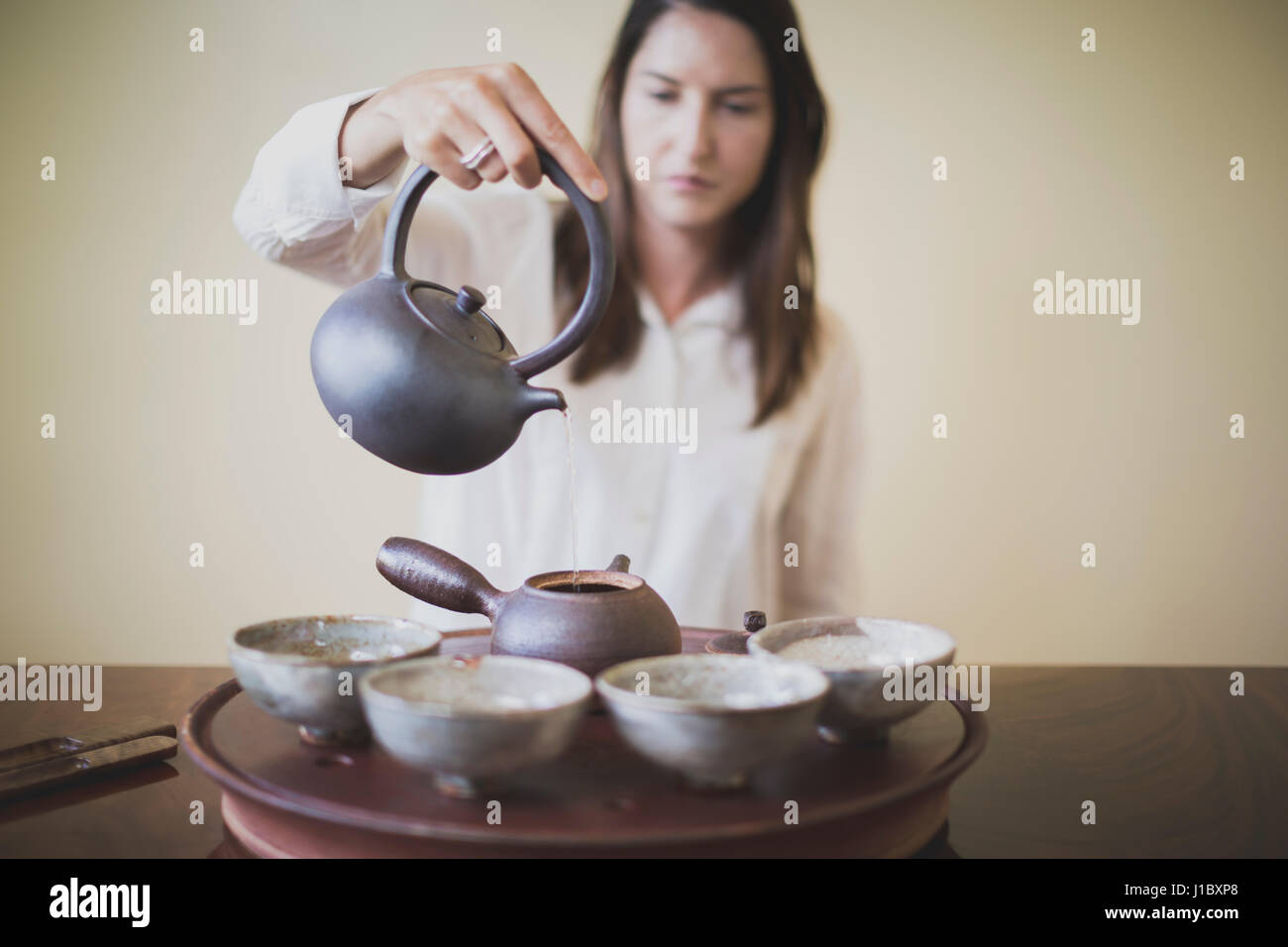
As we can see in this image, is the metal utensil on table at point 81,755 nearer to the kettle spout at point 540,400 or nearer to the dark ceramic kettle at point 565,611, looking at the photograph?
the dark ceramic kettle at point 565,611

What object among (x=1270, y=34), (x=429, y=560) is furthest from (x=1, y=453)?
(x=1270, y=34)

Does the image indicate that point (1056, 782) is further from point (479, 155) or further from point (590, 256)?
point (479, 155)

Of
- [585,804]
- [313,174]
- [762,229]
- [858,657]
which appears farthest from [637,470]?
[585,804]

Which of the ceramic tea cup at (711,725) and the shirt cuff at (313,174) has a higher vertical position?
the shirt cuff at (313,174)

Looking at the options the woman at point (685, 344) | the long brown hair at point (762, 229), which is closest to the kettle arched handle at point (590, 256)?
the woman at point (685, 344)

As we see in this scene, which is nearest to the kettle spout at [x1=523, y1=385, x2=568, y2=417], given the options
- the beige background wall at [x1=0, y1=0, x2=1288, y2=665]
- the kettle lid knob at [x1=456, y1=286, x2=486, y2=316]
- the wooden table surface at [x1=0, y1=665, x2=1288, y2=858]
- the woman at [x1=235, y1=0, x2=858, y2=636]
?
the kettle lid knob at [x1=456, y1=286, x2=486, y2=316]

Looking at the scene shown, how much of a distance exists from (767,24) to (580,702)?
5.76ft

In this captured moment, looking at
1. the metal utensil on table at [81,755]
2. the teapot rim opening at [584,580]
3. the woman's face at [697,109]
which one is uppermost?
the woman's face at [697,109]

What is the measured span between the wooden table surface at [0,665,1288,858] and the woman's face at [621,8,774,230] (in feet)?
3.97

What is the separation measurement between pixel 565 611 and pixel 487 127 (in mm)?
542

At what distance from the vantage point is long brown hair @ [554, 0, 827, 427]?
222cm

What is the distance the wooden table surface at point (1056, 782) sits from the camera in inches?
39.4

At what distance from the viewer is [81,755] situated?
1.14 metres

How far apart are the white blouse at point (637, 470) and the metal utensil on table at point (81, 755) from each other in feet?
3.27
